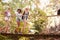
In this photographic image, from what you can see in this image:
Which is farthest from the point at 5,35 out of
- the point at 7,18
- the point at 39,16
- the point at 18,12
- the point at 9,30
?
the point at 39,16

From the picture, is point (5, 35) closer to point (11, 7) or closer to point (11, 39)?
point (11, 39)

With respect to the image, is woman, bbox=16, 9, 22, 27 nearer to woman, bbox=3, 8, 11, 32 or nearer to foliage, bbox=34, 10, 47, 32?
woman, bbox=3, 8, 11, 32

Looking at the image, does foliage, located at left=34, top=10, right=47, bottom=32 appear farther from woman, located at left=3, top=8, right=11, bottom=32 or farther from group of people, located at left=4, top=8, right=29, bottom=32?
woman, located at left=3, top=8, right=11, bottom=32

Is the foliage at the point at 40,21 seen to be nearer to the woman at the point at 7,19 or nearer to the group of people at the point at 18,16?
the group of people at the point at 18,16

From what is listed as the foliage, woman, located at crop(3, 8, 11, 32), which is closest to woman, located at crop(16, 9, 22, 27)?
woman, located at crop(3, 8, 11, 32)

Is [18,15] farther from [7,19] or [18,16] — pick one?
[7,19]

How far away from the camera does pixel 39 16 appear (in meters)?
2.74

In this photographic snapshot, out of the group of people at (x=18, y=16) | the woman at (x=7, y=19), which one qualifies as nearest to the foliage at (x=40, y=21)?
the group of people at (x=18, y=16)

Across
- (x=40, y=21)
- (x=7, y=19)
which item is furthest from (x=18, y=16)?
(x=40, y=21)

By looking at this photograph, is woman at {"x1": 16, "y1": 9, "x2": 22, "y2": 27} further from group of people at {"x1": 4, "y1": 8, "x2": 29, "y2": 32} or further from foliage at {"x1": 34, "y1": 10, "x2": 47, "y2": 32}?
foliage at {"x1": 34, "y1": 10, "x2": 47, "y2": 32}

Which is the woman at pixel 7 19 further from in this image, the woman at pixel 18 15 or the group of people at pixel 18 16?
the woman at pixel 18 15

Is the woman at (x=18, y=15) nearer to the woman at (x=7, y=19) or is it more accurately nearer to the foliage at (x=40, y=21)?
the woman at (x=7, y=19)

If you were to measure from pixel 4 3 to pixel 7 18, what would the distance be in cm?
29

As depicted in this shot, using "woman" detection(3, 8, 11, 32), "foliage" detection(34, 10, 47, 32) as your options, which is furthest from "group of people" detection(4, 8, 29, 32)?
"foliage" detection(34, 10, 47, 32)
